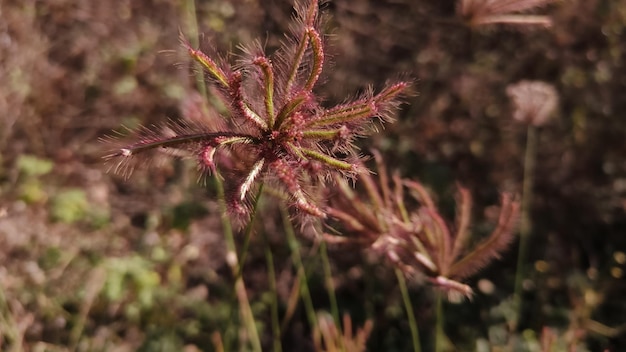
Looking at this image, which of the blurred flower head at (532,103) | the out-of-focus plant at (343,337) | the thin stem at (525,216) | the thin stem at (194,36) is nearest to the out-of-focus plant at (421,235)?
the out-of-focus plant at (343,337)

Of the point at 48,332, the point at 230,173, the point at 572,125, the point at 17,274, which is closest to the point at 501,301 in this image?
the point at 572,125

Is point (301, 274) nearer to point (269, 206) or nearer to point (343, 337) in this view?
point (343, 337)

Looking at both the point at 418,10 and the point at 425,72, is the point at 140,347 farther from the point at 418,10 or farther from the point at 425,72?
the point at 418,10

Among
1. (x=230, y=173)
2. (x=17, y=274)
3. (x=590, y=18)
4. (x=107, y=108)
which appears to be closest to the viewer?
(x=230, y=173)

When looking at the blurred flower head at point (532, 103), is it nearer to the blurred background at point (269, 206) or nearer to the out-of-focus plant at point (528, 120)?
the out-of-focus plant at point (528, 120)

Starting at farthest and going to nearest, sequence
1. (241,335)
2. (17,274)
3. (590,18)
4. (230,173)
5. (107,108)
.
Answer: (590,18) → (107,108) → (17,274) → (241,335) → (230,173)

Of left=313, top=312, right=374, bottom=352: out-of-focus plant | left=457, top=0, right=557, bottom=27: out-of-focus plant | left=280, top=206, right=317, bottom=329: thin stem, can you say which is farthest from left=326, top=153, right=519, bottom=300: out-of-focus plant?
left=280, top=206, right=317, bottom=329: thin stem

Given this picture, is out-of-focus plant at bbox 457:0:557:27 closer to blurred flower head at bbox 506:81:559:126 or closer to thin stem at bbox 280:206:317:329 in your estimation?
blurred flower head at bbox 506:81:559:126
